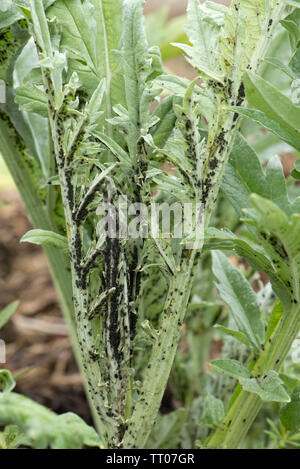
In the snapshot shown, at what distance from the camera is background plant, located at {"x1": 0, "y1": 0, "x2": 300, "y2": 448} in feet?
1.70

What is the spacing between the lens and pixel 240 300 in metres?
0.66

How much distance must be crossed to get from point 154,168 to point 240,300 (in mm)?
212

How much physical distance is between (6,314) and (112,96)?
36 centimetres

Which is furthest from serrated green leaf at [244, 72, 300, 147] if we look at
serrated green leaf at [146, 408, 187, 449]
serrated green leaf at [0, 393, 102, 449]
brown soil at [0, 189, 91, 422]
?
brown soil at [0, 189, 91, 422]

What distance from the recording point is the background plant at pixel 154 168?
52cm

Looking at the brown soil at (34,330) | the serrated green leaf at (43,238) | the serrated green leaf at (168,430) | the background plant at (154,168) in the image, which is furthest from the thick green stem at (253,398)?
the brown soil at (34,330)

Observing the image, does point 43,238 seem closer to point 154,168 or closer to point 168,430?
point 154,168

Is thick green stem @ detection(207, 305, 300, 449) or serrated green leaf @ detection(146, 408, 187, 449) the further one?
serrated green leaf @ detection(146, 408, 187, 449)

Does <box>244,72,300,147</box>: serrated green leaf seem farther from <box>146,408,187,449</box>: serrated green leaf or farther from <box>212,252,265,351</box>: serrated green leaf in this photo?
<box>146,408,187,449</box>: serrated green leaf

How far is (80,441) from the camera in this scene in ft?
1.53

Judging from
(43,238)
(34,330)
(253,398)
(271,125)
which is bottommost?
(34,330)

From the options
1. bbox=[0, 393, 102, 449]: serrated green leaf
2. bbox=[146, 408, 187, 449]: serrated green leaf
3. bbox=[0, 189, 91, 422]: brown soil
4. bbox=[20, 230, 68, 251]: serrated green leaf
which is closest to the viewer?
bbox=[0, 393, 102, 449]: serrated green leaf

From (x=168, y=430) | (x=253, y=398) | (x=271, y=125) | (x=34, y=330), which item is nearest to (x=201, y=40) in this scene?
(x=271, y=125)

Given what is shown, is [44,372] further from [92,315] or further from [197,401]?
[92,315]
